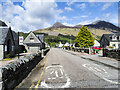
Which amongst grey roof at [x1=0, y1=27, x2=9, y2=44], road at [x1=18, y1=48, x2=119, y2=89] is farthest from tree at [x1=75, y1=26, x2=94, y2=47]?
road at [x1=18, y1=48, x2=119, y2=89]

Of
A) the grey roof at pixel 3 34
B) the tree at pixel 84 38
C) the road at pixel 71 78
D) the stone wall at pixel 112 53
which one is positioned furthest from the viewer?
the tree at pixel 84 38

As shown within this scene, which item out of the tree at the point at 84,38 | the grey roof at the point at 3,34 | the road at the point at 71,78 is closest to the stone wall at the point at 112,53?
the road at the point at 71,78

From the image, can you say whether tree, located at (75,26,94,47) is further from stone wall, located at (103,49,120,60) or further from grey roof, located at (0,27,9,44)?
grey roof, located at (0,27,9,44)

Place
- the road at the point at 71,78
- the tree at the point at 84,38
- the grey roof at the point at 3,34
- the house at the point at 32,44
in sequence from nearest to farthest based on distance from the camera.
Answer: the road at the point at 71,78, the grey roof at the point at 3,34, the house at the point at 32,44, the tree at the point at 84,38

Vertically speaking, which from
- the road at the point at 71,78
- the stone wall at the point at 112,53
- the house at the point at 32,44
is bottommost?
the road at the point at 71,78

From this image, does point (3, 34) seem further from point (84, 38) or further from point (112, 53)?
point (84, 38)

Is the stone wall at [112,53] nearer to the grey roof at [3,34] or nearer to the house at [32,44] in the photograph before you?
the grey roof at [3,34]

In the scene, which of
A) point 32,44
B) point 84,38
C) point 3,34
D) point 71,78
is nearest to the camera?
point 71,78

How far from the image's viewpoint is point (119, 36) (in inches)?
1719

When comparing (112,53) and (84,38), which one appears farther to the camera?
(84,38)

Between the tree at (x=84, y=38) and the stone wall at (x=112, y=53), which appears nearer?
the stone wall at (x=112, y=53)

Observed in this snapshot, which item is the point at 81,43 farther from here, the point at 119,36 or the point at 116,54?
the point at 116,54

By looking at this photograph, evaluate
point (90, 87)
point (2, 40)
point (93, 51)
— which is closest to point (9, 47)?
point (2, 40)

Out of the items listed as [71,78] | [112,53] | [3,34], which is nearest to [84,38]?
[112,53]
